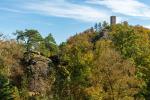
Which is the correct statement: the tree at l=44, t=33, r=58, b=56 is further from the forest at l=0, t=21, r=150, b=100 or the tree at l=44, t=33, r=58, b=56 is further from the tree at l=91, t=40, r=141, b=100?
the tree at l=91, t=40, r=141, b=100

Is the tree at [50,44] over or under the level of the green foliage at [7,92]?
over

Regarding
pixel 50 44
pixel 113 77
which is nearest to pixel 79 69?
pixel 113 77

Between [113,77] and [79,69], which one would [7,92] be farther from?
[113,77]

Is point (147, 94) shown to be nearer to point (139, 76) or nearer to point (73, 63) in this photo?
point (139, 76)

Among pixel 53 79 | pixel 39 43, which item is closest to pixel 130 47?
pixel 53 79

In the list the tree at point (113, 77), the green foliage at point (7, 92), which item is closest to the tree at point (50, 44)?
the green foliage at point (7, 92)

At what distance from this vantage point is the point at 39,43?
96062 mm

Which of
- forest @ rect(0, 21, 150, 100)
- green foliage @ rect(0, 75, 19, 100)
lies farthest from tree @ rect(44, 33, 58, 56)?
green foliage @ rect(0, 75, 19, 100)

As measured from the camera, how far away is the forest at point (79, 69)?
51.1m

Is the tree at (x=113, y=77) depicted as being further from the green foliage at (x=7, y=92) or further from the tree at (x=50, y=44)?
the tree at (x=50, y=44)

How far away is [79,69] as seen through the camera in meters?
58.7

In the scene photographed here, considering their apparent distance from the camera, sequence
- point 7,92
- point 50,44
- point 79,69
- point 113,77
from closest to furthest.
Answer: point 113,77 < point 79,69 < point 7,92 < point 50,44

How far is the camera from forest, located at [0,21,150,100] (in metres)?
51.1

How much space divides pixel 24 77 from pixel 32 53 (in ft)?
32.4
